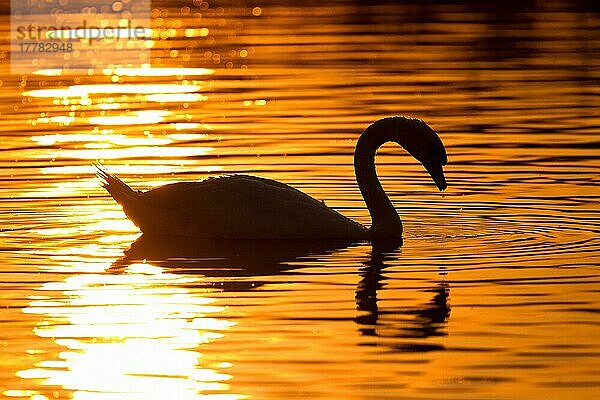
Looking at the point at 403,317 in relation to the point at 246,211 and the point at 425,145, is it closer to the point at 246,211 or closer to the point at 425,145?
the point at 246,211

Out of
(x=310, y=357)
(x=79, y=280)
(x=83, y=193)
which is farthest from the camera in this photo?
(x=83, y=193)

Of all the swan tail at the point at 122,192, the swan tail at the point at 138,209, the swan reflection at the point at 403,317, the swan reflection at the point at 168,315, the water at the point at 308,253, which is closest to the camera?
the swan reflection at the point at 168,315

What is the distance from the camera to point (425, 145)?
1631 centimetres

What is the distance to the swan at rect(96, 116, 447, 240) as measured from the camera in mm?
15719

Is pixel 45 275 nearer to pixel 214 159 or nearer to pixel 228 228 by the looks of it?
pixel 228 228

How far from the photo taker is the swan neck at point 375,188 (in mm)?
15914

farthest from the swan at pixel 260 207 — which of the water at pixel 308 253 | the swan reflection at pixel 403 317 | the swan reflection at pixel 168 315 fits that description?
the swan reflection at pixel 403 317

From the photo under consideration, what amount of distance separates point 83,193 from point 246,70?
15.3m

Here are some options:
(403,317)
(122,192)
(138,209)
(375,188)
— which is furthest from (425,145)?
(403,317)

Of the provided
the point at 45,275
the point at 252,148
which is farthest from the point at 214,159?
the point at 45,275

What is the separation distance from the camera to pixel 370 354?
11.5 m

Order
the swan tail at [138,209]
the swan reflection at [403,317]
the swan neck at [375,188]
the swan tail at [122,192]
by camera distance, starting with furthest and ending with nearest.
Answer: the swan tail at [122,192]
the swan tail at [138,209]
the swan neck at [375,188]
the swan reflection at [403,317]

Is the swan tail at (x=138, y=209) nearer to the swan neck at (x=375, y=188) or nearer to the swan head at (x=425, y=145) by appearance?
the swan neck at (x=375, y=188)

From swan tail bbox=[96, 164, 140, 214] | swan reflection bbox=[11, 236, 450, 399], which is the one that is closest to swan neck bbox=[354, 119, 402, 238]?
swan reflection bbox=[11, 236, 450, 399]
